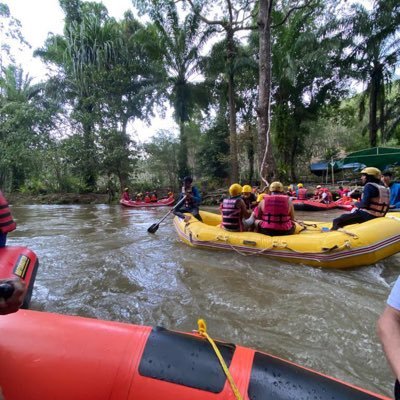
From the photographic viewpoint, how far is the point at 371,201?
15.8 ft

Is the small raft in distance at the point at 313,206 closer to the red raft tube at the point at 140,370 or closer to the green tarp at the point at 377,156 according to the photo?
the green tarp at the point at 377,156

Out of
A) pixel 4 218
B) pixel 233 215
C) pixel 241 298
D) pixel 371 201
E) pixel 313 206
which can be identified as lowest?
pixel 313 206

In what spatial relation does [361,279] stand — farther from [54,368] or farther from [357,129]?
[357,129]

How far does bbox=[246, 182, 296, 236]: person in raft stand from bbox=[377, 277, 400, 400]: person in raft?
4.00 meters

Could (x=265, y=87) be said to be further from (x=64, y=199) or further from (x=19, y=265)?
(x=64, y=199)

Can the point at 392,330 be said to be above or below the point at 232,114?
below

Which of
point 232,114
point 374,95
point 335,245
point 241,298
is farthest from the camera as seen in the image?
point 374,95

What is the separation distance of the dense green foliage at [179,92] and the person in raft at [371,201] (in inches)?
468

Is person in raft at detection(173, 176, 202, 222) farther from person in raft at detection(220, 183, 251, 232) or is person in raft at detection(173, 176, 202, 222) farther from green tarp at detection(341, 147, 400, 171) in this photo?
green tarp at detection(341, 147, 400, 171)

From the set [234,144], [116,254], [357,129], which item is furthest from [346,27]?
[116,254]

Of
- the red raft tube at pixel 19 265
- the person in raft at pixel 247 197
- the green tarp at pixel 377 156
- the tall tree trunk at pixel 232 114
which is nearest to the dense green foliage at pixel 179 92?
the tall tree trunk at pixel 232 114

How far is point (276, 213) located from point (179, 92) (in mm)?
16430

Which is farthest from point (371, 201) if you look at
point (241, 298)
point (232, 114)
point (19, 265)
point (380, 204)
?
point (232, 114)

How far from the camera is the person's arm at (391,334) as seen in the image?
100 cm
